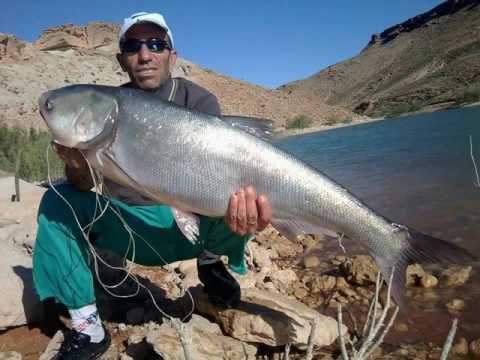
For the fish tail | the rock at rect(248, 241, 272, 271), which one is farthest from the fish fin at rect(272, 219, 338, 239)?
the rock at rect(248, 241, 272, 271)

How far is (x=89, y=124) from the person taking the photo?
239 cm

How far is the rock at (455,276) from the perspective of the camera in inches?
157

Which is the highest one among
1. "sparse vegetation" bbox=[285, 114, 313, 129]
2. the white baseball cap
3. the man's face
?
"sparse vegetation" bbox=[285, 114, 313, 129]

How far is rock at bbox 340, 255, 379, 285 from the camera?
4129mm

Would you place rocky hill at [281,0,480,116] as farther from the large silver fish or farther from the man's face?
the large silver fish

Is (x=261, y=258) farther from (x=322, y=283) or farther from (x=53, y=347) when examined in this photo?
(x=53, y=347)

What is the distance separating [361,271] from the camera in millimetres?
4164

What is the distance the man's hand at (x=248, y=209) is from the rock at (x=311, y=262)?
2.71 meters

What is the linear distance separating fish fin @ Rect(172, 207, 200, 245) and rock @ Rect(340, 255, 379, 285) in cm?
231

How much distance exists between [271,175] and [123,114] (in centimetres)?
94

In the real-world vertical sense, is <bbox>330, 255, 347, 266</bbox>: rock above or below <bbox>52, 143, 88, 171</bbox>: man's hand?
below

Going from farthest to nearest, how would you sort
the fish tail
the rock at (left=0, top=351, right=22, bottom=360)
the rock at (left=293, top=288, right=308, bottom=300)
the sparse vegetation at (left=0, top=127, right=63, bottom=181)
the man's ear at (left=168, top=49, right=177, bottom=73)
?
the sparse vegetation at (left=0, top=127, right=63, bottom=181), the rock at (left=293, top=288, right=308, bottom=300), the man's ear at (left=168, top=49, right=177, bottom=73), the rock at (left=0, top=351, right=22, bottom=360), the fish tail

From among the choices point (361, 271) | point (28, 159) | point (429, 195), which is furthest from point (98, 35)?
point (361, 271)

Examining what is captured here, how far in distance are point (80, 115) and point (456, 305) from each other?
3347 millimetres
